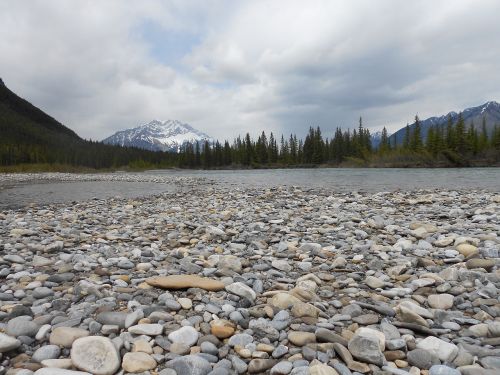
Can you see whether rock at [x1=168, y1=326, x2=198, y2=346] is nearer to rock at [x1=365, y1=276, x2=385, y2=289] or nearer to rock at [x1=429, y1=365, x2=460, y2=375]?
rock at [x1=429, y1=365, x2=460, y2=375]

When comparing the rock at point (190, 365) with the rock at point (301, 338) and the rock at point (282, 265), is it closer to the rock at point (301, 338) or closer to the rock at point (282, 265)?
the rock at point (301, 338)

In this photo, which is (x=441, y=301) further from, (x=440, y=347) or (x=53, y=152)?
(x=53, y=152)

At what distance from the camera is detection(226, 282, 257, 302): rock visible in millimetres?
3406

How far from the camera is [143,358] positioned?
2314mm

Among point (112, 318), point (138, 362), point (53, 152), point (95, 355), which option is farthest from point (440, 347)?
point (53, 152)

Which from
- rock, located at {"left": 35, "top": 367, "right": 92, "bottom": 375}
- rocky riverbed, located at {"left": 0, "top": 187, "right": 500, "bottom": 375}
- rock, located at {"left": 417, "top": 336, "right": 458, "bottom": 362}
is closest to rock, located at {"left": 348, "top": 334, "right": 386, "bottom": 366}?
rocky riverbed, located at {"left": 0, "top": 187, "right": 500, "bottom": 375}

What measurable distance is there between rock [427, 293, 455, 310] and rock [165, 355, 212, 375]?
2.29m

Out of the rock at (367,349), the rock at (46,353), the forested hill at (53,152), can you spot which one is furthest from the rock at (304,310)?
the forested hill at (53,152)

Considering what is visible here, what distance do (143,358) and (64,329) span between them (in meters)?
0.79

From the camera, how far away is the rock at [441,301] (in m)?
3.17

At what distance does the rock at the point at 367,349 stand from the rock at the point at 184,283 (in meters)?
1.68

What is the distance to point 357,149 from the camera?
97562mm

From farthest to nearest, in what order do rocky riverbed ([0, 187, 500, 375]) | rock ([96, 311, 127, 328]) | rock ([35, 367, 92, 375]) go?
rock ([96, 311, 127, 328])
rocky riverbed ([0, 187, 500, 375])
rock ([35, 367, 92, 375])

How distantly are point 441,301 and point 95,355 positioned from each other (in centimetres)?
312
